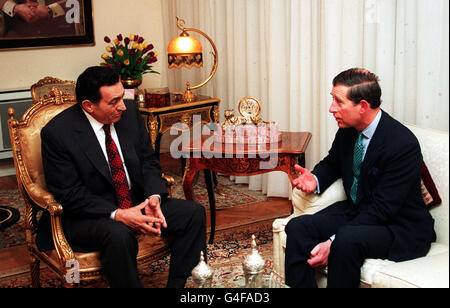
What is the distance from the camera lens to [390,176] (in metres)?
2.60

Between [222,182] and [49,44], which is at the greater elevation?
[49,44]

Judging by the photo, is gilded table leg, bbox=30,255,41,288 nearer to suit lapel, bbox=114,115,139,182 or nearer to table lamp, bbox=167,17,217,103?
suit lapel, bbox=114,115,139,182

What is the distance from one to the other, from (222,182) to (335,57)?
6.32ft

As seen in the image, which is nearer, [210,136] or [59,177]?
[59,177]

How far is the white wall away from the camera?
19.2 ft

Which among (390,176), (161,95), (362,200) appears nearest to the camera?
(390,176)

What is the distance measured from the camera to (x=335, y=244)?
2.58m

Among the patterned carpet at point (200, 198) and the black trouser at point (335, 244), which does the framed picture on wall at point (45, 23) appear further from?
the black trouser at point (335, 244)

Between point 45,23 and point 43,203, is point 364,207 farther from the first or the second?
point 45,23

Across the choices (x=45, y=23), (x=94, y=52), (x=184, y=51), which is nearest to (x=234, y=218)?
(x=184, y=51)

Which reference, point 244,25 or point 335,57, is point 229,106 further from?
point 335,57

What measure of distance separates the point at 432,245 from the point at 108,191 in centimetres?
169

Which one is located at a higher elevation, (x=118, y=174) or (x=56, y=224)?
(x=118, y=174)
